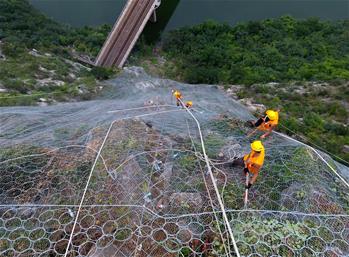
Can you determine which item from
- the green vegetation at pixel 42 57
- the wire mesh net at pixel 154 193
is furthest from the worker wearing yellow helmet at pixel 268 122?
the green vegetation at pixel 42 57

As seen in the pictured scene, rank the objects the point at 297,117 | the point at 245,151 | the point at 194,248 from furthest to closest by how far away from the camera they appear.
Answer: the point at 297,117 < the point at 245,151 < the point at 194,248

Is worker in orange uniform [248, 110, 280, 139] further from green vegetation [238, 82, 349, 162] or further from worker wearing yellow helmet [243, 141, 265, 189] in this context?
green vegetation [238, 82, 349, 162]

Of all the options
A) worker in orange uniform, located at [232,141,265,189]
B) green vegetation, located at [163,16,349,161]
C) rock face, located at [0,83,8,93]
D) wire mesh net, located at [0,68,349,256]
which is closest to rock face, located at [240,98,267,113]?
green vegetation, located at [163,16,349,161]

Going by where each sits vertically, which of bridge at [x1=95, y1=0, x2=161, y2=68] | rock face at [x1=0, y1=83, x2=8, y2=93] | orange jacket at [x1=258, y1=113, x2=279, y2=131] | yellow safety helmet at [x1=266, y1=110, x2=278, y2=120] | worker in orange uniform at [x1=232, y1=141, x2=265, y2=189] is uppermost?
yellow safety helmet at [x1=266, y1=110, x2=278, y2=120]

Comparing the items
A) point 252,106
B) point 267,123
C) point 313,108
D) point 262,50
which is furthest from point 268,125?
point 262,50

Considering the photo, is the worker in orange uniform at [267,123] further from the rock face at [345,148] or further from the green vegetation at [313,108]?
the rock face at [345,148]

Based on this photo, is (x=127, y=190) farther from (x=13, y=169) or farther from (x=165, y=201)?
(x=13, y=169)

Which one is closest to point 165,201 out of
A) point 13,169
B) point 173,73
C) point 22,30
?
point 13,169
